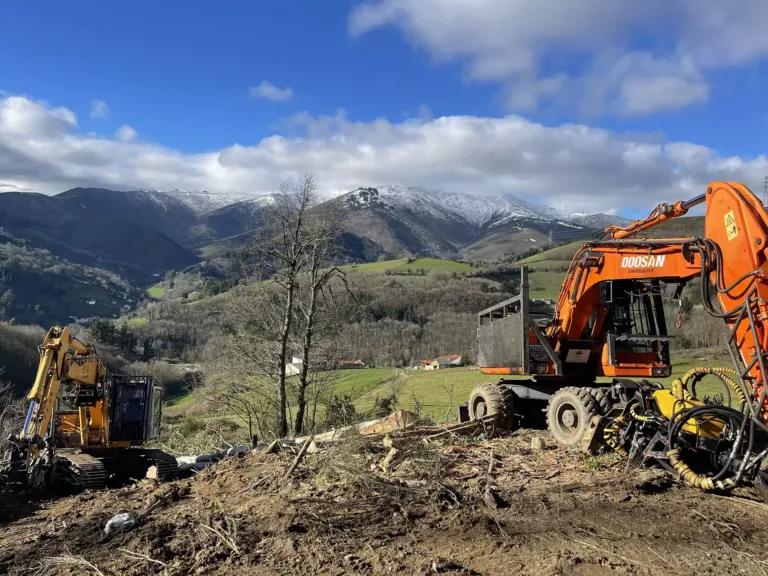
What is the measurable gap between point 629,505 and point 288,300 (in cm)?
1457

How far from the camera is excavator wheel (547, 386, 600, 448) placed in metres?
8.05

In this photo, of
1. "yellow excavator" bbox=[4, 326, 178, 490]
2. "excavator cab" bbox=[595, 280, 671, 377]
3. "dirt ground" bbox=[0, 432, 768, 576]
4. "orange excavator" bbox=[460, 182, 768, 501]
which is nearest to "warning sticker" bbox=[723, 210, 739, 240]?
"orange excavator" bbox=[460, 182, 768, 501]

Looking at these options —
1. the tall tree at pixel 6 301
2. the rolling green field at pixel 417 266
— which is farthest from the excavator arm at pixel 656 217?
the tall tree at pixel 6 301

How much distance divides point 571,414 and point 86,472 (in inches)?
332

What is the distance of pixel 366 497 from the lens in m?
6.00

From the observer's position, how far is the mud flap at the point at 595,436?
299 inches

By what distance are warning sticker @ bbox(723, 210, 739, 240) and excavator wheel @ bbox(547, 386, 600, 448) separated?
308cm

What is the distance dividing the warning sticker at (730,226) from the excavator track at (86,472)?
1052 centimetres

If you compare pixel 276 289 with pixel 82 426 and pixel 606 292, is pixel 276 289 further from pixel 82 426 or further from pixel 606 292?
pixel 606 292

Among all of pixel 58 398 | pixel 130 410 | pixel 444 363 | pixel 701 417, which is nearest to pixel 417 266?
pixel 444 363

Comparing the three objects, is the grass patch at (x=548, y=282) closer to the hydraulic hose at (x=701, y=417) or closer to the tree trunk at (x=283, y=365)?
the tree trunk at (x=283, y=365)

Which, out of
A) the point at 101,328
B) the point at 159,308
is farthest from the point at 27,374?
the point at 159,308

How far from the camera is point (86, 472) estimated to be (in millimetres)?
10070

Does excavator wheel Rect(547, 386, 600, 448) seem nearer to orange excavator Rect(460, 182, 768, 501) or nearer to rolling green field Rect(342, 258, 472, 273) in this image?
orange excavator Rect(460, 182, 768, 501)
